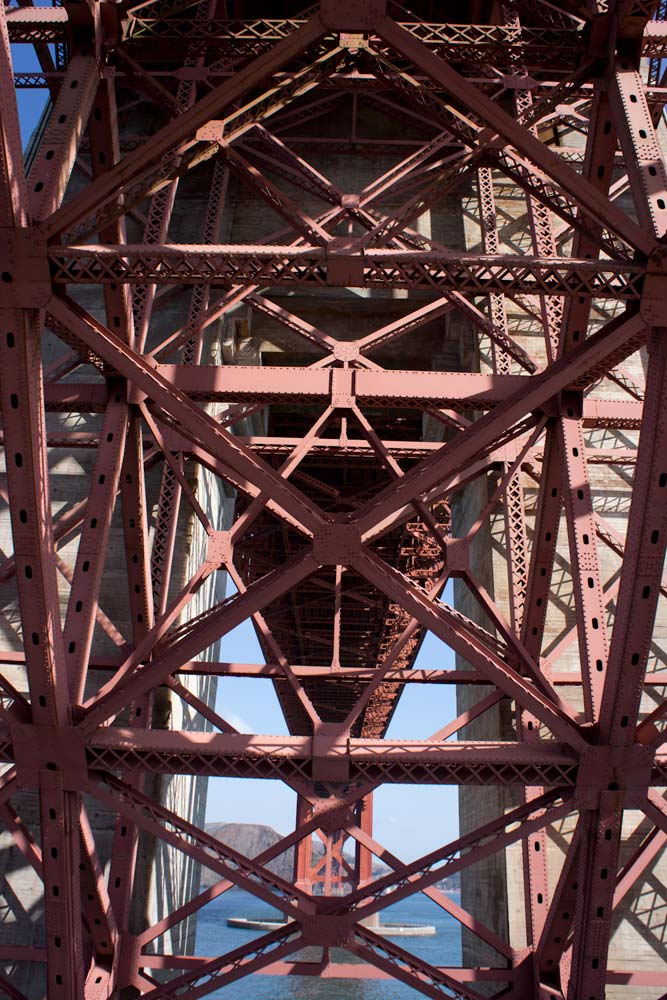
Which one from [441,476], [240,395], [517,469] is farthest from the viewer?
[517,469]

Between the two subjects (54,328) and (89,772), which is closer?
(89,772)

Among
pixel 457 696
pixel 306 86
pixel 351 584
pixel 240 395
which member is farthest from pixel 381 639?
pixel 306 86

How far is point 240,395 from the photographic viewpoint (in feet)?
31.7

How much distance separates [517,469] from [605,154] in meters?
4.48

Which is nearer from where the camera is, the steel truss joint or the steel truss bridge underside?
the steel truss bridge underside

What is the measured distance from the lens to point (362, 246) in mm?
6742

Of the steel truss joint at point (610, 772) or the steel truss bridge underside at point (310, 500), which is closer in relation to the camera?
the steel truss bridge underside at point (310, 500)

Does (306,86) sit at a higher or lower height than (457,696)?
higher

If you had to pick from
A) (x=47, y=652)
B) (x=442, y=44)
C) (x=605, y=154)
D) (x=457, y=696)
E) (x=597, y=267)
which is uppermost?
(x=442, y=44)

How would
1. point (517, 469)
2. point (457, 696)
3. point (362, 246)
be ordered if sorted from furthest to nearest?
point (457, 696)
point (517, 469)
point (362, 246)

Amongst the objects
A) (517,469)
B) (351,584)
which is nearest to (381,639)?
(351,584)

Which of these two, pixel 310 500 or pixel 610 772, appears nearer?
pixel 610 772

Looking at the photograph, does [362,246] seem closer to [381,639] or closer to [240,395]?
[240,395]

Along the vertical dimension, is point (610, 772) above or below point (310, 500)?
below
